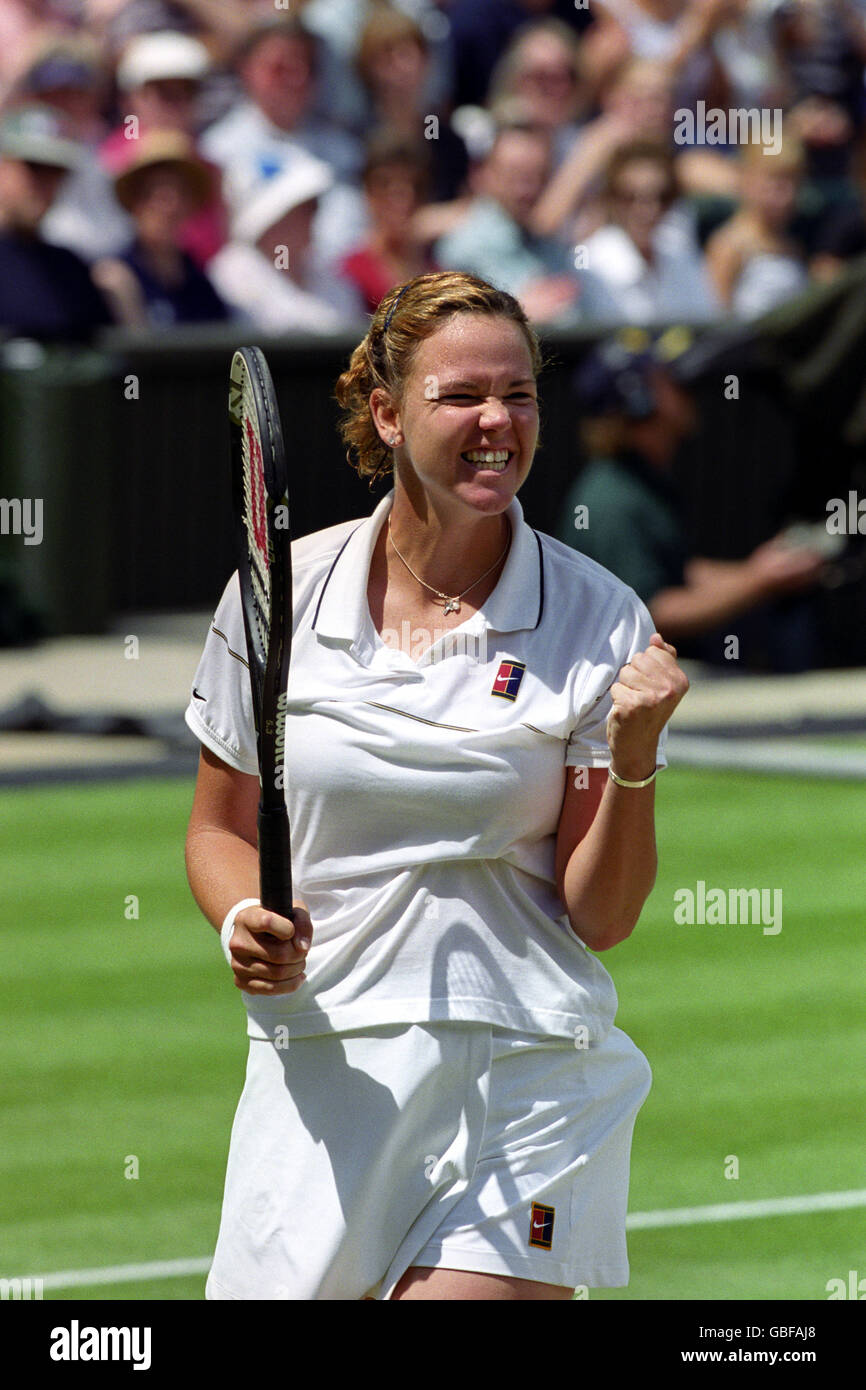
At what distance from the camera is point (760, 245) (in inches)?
707

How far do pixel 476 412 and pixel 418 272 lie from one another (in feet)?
38.0

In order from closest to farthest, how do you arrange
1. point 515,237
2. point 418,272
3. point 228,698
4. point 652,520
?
point 228,698 → point 652,520 → point 418,272 → point 515,237

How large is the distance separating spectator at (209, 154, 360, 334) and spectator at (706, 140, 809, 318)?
3.00 metres

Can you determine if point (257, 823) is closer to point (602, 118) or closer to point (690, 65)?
point (602, 118)

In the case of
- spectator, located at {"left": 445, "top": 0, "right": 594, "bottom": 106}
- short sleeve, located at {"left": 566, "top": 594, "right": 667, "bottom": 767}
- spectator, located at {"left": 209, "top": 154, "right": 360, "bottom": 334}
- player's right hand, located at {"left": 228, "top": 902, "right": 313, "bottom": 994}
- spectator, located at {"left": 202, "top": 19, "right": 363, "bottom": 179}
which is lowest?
player's right hand, located at {"left": 228, "top": 902, "right": 313, "bottom": 994}

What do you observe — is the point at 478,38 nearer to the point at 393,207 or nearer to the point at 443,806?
the point at 393,207

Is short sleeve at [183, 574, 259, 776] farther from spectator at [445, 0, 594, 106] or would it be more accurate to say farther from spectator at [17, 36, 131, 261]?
spectator at [445, 0, 594, 106]

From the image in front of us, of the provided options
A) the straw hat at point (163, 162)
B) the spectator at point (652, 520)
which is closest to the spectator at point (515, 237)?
the spectator at point (652, 520)

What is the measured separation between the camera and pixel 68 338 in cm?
1609

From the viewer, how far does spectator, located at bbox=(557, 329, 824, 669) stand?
14.7m

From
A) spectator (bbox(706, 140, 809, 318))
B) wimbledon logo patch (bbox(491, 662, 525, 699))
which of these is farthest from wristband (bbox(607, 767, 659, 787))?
spectator (bbox(706, 140, 809, 318))

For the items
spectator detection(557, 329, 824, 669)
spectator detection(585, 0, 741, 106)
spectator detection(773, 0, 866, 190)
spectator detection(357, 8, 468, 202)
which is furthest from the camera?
spectator detection(773, 0, 866, 190)

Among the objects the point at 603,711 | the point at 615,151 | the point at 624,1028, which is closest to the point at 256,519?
the point at 603,711
